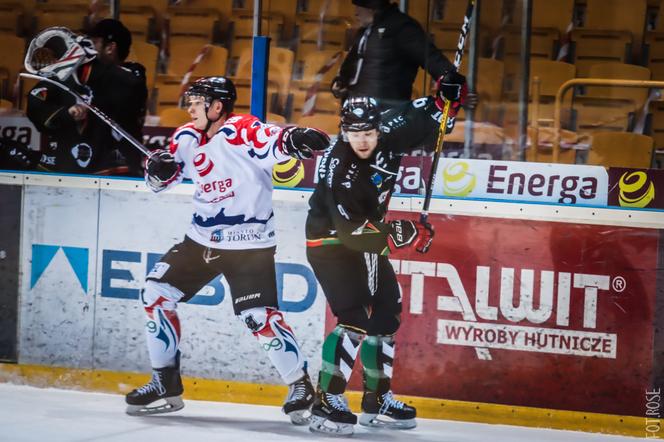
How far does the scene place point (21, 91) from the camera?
549 cm

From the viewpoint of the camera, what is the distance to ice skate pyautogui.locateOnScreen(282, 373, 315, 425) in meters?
4.49

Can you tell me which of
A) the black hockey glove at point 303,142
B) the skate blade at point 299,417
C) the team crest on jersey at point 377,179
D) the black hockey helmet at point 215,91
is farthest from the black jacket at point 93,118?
the skate blade at point 299,417

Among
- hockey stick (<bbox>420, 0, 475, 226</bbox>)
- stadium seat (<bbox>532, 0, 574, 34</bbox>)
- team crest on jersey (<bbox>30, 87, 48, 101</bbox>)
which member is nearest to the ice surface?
hockey stick (<bbox>420, 0, 475, 226</bbox>)

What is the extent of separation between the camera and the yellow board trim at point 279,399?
15.0ft

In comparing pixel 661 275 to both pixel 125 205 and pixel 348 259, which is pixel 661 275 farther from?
pixel 125 205

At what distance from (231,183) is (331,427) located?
1037mm

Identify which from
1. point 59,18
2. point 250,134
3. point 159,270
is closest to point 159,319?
point 159,270

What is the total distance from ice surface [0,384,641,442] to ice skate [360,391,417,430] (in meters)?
0.06

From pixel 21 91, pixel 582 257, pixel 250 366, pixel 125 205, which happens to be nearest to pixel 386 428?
pixel 250 366

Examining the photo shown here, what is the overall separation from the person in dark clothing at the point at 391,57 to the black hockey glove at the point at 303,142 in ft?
1.96

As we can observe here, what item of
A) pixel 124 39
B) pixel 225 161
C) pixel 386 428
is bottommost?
pixel 386 428

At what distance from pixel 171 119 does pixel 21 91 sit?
76 centimetres

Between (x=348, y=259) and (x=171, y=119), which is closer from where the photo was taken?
(x=348, y=259)

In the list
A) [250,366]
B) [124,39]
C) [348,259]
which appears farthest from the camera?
[124,39]
